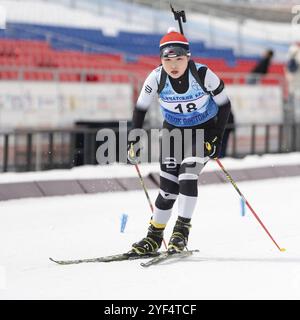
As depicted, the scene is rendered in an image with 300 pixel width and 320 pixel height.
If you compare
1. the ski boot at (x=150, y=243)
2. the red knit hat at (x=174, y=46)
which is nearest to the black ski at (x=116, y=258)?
the ski boot at (x=150, y=243)

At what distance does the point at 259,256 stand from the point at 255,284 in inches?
49.2

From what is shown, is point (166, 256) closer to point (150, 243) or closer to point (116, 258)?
point (150, 243)

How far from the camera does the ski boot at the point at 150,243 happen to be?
20.7 feet

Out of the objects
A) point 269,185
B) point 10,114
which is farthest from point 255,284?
point 10,114

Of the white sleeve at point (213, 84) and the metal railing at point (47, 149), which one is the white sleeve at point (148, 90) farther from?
the metal railing at point (47, 149)

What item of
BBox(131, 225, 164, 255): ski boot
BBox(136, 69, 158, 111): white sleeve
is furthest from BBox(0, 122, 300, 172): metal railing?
BBox(131, 225, 164, 255): ski boot

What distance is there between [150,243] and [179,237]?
0.24 meters

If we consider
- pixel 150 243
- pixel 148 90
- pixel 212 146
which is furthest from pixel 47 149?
pixel 212 146

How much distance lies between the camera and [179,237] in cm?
635

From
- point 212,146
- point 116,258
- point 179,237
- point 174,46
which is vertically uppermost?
point 174,46

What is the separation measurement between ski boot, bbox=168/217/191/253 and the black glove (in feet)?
1.86

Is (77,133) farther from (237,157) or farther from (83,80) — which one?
(237,157)

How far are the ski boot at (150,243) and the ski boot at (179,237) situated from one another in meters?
0.15

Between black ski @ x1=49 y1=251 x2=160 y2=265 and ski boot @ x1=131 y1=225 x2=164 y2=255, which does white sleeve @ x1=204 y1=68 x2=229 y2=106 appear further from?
black ski @ x1=49 y1=251 x2=160 y2=265
